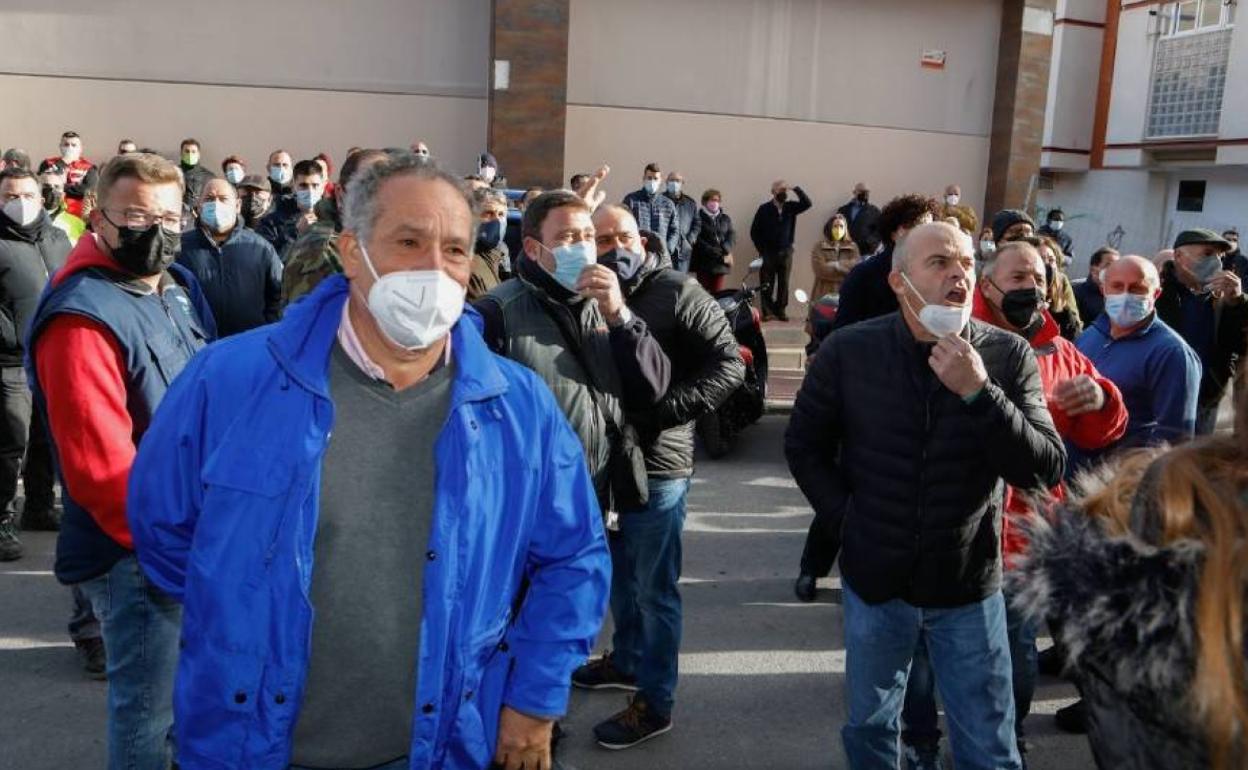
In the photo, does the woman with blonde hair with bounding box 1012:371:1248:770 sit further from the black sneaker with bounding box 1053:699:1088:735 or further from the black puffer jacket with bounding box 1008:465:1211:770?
the black sneaker with bounding box 1053:699:1088:735

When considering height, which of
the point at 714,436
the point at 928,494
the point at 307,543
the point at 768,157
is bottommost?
the point at 714,436

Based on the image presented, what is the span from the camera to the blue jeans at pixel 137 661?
286 centimetres

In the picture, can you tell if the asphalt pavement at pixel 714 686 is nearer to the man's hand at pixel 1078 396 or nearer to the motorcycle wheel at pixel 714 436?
the man's hand at pixel 1078 396

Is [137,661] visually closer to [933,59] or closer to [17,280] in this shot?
[17,280]

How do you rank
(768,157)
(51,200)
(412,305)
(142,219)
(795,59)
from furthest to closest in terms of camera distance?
(768,157) < (795,59) < (51,200) < (142,219) < (412,305)

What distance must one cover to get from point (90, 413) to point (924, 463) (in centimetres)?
233

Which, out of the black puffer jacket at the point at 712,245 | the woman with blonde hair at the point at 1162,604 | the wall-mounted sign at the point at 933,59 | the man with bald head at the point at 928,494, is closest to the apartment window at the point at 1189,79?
the wall-mounted sign at the point at 933,59

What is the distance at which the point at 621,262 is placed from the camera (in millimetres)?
3951

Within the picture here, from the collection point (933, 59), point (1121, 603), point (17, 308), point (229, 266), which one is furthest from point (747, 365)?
point (933, 59)

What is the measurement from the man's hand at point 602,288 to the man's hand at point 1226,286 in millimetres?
4446

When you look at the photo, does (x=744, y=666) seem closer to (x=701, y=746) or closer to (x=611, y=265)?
(x=701, y=746)

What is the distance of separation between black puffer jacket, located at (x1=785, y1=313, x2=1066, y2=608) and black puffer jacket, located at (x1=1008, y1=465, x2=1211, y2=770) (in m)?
1.42

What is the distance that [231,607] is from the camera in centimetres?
204

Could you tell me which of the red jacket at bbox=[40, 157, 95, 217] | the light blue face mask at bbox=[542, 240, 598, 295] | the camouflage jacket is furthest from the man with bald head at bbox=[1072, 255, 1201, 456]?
the red jacket at bbox=[40, 157, 95, 217]
